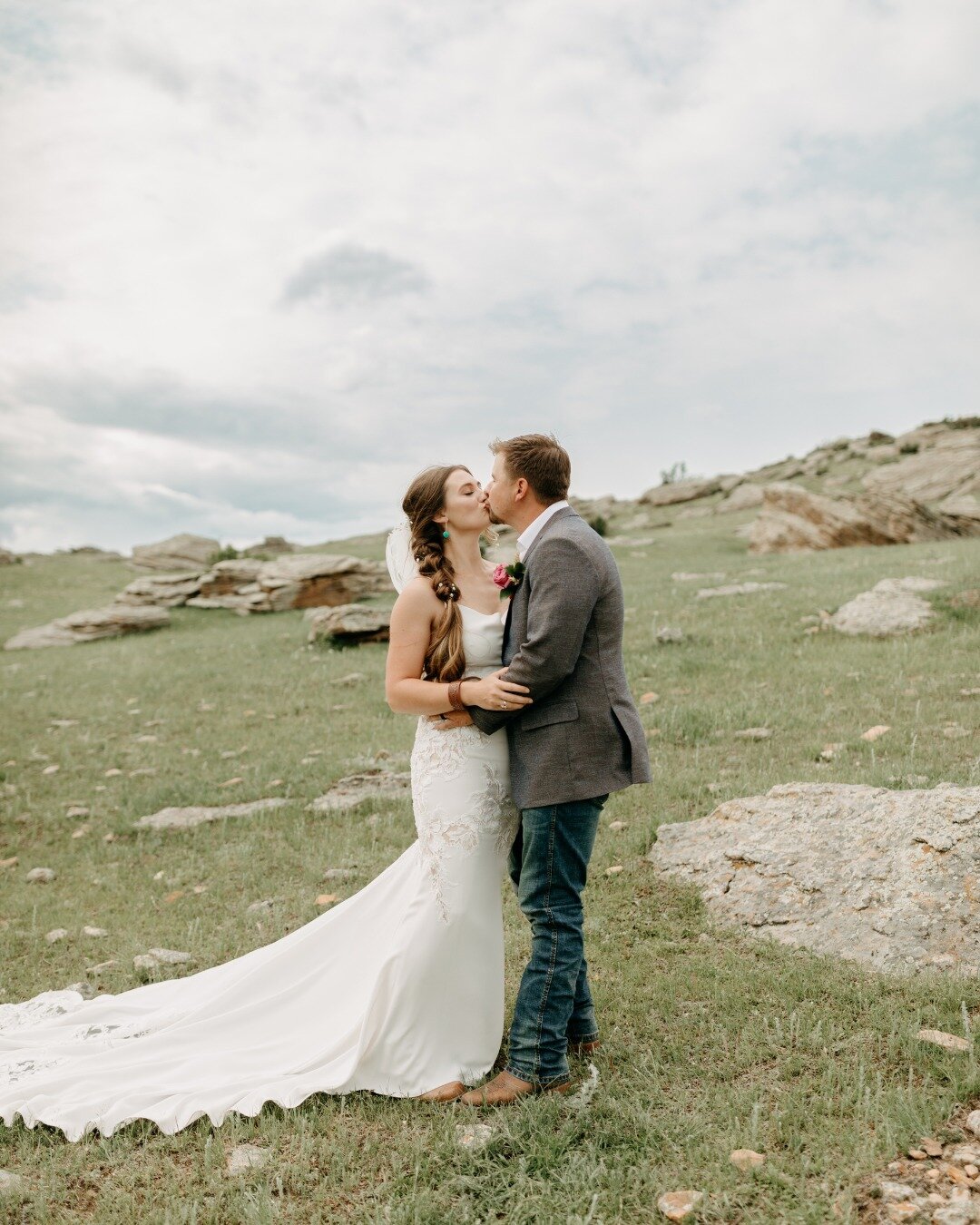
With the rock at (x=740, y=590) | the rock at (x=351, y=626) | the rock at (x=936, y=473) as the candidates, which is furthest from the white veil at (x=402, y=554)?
the rock at (x=936, y=473)

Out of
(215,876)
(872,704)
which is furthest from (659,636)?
(215,876)

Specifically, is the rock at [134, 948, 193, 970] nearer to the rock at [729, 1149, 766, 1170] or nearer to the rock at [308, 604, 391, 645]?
the rock at [729, 1149, 766, 1170]

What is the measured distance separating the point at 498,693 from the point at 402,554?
1091mm

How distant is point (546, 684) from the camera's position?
13.5 feet

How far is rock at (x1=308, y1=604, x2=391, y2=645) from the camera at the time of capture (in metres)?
17.8

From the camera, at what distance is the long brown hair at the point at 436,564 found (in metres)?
4.53

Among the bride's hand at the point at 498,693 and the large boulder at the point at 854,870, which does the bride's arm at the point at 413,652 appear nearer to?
the bride's hand at the point at 498,693

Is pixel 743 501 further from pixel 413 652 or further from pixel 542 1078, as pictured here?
pixel 542 1078

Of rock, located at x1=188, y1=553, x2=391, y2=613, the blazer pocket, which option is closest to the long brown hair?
the blazer pocket

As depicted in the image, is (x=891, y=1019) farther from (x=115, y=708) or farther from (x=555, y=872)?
(x=115, y=708)

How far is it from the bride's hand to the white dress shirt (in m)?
0.57

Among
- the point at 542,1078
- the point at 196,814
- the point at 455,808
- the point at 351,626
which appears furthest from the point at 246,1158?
the point at 351,626

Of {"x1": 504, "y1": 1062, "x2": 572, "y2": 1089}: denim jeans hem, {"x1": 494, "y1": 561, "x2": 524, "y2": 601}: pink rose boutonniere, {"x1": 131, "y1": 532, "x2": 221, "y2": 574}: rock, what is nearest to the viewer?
{"x1": 504, "y1": 1062, "x2": 572, "y2": 1089}: denim jeans hem

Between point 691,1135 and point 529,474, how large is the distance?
2778 mm
